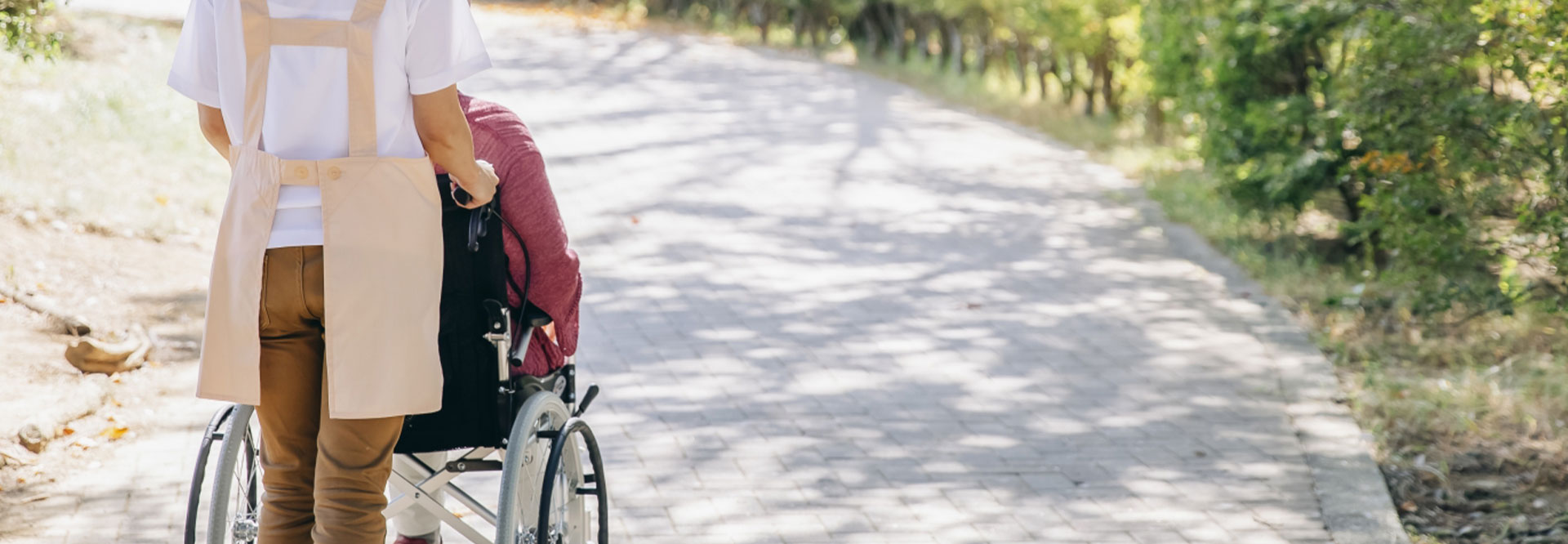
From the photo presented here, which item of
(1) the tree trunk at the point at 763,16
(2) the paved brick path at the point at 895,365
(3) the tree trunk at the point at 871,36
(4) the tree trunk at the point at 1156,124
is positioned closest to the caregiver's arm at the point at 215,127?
(2) the paved brick path at the point at 895,365

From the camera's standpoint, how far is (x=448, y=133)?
2.91m

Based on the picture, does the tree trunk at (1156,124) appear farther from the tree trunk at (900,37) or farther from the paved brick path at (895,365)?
the tree trunk at (900,37)

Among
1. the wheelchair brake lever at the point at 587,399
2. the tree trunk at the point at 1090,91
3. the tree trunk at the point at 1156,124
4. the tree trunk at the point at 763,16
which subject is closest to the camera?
the wheelchair brake lever at the point at 587,399

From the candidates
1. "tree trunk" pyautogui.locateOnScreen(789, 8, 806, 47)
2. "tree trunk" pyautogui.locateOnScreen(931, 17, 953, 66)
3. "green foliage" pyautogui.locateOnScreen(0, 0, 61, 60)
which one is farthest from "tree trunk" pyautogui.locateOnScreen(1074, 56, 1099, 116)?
"green foliage" pyautogui.locateOnScreen(0, 0, 61, 60)

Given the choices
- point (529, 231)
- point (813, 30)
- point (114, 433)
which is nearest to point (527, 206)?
point (529, 231)

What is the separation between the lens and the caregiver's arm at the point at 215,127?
307 centimetres

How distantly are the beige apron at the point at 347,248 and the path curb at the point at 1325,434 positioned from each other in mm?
3014

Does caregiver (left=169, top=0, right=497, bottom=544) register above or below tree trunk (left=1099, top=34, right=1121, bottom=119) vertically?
above

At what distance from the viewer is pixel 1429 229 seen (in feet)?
21.0

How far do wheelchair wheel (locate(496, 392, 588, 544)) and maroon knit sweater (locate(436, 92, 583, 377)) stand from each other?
21cm

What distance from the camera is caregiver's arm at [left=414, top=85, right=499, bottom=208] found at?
2879 mm

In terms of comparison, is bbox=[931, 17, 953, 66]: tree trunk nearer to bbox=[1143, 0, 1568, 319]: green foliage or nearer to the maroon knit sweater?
bbox=[1143, 0, 1568, 319]: green foliage

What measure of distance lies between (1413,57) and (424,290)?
4.95 metres

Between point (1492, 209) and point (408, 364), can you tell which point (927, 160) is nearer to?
point (1492, 209)
